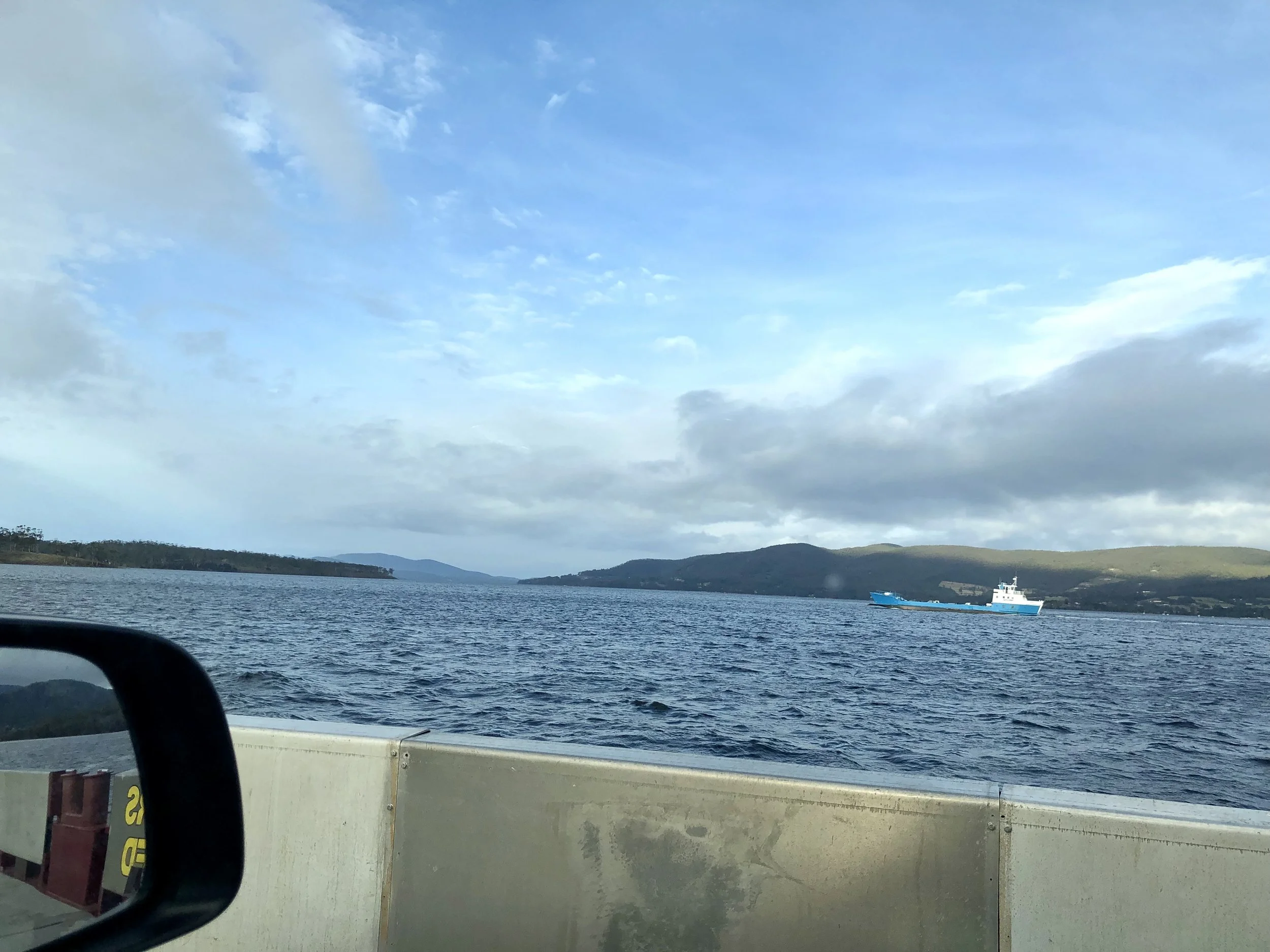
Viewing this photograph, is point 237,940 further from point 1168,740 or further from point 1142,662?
point 1142,662

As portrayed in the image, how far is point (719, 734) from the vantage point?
21109 mm

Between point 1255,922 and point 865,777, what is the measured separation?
141 centimetres

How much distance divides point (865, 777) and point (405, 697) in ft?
74.5

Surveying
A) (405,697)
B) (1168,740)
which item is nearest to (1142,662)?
(1168,740)

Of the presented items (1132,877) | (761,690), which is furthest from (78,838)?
(761,690)

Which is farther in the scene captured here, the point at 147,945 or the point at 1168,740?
the point at 1168,740

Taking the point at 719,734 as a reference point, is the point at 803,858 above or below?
above

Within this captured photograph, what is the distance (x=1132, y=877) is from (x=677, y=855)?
171 cm

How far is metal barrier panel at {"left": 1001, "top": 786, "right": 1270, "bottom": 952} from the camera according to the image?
338 cm

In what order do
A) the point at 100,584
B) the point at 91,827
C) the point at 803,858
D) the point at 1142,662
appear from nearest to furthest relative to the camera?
the point at 91,827, the point at 803,858, the point at 1142,662, the point at 100,584

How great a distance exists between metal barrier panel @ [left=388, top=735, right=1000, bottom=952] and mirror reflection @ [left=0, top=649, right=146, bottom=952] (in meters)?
2.05

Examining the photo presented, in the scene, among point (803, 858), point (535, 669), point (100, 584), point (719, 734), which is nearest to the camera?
point (803, 858)

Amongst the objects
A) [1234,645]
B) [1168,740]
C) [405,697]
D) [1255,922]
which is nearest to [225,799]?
[1255,922]

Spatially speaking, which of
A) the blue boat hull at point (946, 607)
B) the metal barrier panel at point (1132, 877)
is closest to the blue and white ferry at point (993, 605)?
the blue boat hull at point (946, 607)
